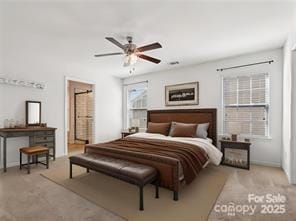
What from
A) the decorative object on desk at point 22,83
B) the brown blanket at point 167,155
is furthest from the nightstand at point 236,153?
the decorative object on desk at point 22,83

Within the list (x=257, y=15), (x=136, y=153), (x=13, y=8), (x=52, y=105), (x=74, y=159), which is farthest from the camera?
(x=52, y=105)

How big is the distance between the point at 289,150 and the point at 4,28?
17.6ft

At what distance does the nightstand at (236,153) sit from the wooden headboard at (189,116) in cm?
40

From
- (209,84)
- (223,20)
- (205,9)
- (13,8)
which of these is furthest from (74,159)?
(209,84)

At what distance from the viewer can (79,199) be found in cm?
243

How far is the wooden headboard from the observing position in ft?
14.9

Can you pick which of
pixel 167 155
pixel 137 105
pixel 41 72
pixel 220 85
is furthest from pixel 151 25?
pixel 137 105

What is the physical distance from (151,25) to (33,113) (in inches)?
140

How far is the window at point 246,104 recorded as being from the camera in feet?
13.1

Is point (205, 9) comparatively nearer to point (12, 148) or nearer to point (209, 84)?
point (209, 84)

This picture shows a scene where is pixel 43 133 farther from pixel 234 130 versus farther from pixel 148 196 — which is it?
pixel 234 130

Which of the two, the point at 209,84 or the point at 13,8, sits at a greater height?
the point at 13,8

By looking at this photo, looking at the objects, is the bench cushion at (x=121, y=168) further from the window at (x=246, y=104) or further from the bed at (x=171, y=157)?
the window at (x=246, y=104)

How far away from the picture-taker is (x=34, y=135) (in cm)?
395
